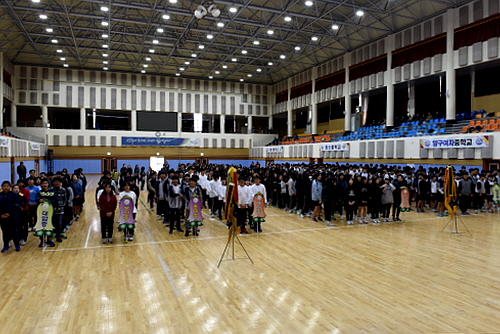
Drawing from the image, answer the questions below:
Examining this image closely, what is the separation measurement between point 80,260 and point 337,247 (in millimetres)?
5863

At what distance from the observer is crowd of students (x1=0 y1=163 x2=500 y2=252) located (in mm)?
8203

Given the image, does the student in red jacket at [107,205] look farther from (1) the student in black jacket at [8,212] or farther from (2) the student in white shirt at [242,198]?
(2) the student in white shirt at [242,198]

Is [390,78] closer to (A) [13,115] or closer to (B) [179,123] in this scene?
(B) [179,123]

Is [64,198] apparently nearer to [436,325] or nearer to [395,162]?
[436,325]

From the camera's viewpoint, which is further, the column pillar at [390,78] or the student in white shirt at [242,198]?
the column pillar at [390,78]

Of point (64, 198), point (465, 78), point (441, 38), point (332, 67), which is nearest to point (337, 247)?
point (64, 198)

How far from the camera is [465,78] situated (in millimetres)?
24469

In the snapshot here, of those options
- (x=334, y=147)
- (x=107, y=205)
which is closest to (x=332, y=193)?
(x=107, y=205)

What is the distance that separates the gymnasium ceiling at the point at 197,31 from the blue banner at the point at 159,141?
7.33 meters

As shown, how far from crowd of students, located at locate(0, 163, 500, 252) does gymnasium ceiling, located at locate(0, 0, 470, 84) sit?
11.4 metres

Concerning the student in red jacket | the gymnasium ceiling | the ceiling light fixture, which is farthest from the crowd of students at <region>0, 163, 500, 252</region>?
the gymnasium ceiling

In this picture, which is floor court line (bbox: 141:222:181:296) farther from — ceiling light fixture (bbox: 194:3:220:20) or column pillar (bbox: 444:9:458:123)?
column pillar (bbox: 444:9:458:123)

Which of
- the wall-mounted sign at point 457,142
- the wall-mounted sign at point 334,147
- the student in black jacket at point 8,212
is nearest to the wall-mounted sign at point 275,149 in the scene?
the wall-mounted sign at point 334,147

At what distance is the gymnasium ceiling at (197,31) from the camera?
2114 cm
